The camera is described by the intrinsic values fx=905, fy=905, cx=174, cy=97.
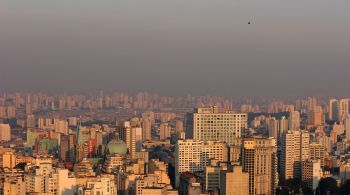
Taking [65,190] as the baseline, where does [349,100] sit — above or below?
above

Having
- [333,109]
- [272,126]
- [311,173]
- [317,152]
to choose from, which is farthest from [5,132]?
[333,109]

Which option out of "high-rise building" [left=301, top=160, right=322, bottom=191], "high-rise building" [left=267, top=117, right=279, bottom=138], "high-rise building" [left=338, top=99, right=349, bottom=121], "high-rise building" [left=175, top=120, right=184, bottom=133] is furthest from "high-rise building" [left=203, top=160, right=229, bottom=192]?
"high-rise building" [left=338, top=99, right=349, bottom=121]

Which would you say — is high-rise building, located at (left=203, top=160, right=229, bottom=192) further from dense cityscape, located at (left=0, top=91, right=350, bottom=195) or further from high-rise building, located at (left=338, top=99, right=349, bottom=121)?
high-rise building, located at (left=338, top=99, right=349, bottom=121)

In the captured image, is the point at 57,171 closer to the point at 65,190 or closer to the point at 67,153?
the point at 65,190

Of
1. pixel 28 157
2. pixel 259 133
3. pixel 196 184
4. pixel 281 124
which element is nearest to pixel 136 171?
pixel 196 184

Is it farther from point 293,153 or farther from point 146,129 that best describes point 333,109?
point 293,153
